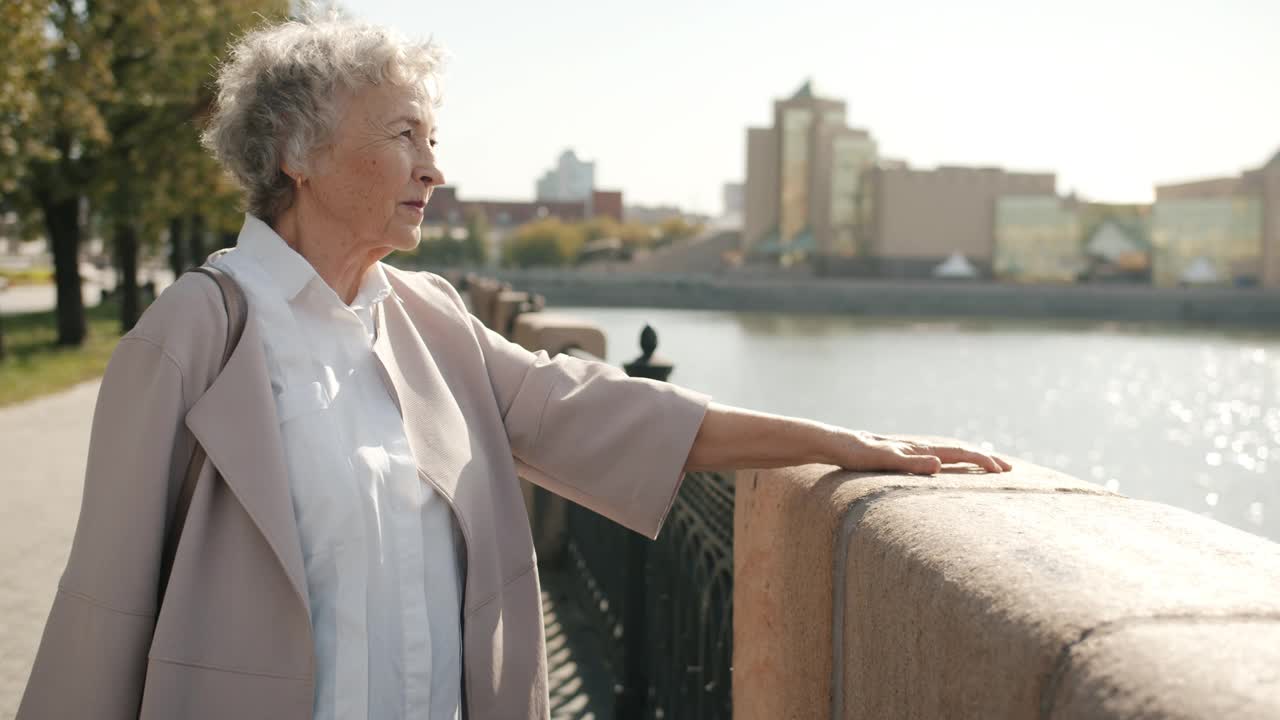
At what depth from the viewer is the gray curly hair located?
1946mm

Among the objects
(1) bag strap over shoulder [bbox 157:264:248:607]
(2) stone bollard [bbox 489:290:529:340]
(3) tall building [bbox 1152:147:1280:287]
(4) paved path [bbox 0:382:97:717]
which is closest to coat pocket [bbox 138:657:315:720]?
(1) bag strap over shoulder [bbox 157:264:248:607]

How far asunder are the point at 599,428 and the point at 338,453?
45 centimetres

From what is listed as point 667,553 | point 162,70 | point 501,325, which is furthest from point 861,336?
point 667,553

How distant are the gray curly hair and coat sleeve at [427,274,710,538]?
41 cm

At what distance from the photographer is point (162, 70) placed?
1906 cm

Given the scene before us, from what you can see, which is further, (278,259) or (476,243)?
(476,243)

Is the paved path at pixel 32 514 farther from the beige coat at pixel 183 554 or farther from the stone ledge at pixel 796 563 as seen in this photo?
the stone ledge at pixel 796 563

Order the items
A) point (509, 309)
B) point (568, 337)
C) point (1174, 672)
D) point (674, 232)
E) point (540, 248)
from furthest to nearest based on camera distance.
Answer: point (674, 232), point (540, 248), point (509, 309), point (568, 337), point (1174, 672)

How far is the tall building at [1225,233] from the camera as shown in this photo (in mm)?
76875

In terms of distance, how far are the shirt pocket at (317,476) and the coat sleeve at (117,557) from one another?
159mm

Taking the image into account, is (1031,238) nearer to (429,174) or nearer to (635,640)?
(635,640)

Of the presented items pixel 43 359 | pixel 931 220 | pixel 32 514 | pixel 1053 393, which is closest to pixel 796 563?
pixel 32 514

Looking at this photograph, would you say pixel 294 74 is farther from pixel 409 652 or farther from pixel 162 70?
pixel 162 70

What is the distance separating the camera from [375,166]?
78.0 inches
